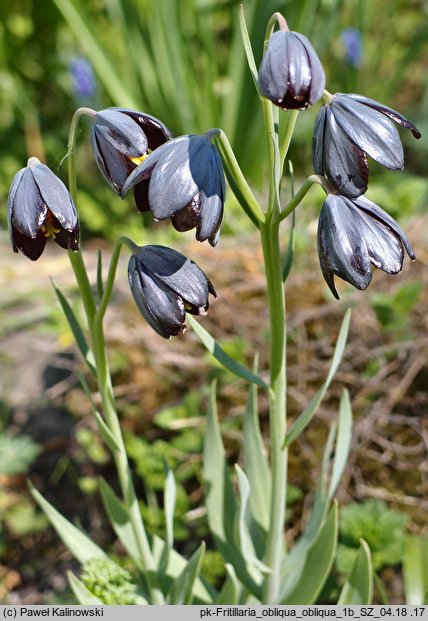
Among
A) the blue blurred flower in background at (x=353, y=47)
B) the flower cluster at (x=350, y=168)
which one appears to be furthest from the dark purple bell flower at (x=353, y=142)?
the blue blurred flower in background at (x=353, y=47)

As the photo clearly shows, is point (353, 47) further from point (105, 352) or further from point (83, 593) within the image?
point (83, 593)

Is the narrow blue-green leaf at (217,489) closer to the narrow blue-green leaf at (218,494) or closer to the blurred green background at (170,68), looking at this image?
the narrow blue-green leaf at (218,494)

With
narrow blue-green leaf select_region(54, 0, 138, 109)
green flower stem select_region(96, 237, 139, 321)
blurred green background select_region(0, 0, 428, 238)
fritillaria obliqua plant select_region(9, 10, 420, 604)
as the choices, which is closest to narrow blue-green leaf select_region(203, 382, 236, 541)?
fritillaria obliqua plant select_region(9, 10, 420, 604)

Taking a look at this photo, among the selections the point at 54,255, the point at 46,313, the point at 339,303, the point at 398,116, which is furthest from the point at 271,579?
the point at 54,255

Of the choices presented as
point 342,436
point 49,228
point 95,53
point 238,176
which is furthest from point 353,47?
point 49,228

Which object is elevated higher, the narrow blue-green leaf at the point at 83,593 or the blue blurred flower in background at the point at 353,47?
the blue blurred flower in background at the point at 353,47

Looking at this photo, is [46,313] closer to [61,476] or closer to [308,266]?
[61,476]

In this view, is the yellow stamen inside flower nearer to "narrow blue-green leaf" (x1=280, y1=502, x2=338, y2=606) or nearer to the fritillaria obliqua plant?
the fritillaria obliqua plant
